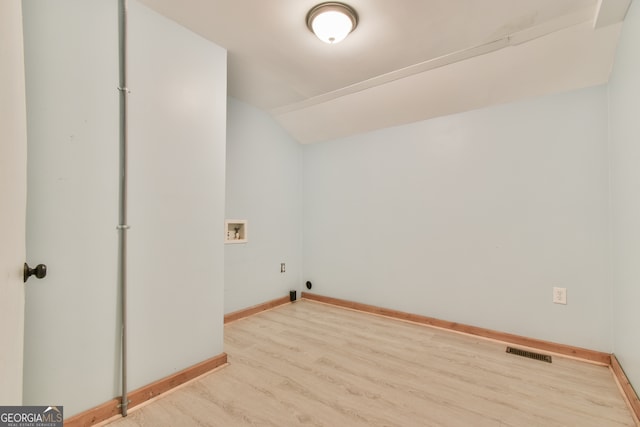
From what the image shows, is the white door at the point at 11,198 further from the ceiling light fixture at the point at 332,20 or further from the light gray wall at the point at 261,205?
the light gray wall at the point at 261,205

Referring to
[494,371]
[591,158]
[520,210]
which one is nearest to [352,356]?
[494,371]

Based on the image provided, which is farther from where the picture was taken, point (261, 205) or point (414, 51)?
point (261, 205)

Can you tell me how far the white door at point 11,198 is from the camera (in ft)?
2.56

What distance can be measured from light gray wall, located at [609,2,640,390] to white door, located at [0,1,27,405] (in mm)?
2499

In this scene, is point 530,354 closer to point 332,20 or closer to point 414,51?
point 414,51

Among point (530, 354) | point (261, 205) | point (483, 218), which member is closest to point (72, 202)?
point (261, 205)

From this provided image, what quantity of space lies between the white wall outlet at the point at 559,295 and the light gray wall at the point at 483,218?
0.04 m

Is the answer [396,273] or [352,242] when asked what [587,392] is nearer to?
[396,273]

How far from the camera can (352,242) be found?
323 cm

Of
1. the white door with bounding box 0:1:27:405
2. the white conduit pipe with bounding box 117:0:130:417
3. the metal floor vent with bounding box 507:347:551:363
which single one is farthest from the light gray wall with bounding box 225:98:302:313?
the metal floor vent with bounding box 507:347:551:363

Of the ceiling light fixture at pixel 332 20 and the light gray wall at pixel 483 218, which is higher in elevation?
the ceiling light fixture at pixel 332 20

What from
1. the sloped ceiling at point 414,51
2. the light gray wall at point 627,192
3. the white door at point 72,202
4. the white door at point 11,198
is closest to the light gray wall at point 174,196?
the white door at point 72,202

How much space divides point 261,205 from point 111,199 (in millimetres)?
1712

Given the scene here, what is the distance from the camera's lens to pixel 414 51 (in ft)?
6.73
